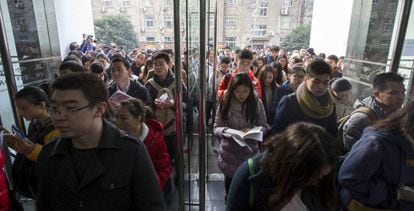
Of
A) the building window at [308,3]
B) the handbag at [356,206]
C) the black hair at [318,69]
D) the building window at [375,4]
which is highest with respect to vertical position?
the building window at [308,3]

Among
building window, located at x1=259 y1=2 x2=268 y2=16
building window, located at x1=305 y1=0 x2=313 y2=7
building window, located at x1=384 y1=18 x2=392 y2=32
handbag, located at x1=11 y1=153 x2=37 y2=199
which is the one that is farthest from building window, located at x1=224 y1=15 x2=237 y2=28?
handbag, located at x1=11 y1=153 x2=37 y2=199

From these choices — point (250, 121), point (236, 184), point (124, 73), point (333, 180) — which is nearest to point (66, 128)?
point (236, 184)

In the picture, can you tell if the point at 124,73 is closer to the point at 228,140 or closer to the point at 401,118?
the point at 228,140

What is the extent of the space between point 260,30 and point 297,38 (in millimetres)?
4675

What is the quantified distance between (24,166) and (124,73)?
4.51ft

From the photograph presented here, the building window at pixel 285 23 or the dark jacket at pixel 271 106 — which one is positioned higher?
the building window at pixel 285 23

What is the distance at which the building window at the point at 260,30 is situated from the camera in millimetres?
27906

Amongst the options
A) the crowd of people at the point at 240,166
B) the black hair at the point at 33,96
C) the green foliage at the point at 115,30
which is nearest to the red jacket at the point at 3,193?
the crowd of people at the point at 240,166

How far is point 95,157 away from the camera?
43.6 inches

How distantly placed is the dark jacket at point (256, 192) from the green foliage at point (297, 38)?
2390 cm

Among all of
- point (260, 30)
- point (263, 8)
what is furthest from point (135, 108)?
point (263, 8)

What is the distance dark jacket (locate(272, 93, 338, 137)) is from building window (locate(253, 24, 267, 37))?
26.8 m

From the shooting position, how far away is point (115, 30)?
2216 centimetres

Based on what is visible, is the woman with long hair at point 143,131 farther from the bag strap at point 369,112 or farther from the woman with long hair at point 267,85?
the woman with long hair at point 267,85
